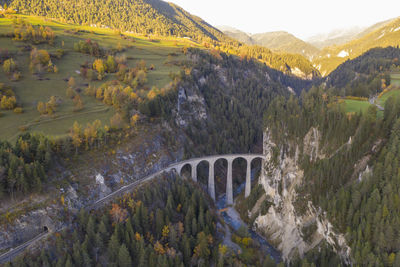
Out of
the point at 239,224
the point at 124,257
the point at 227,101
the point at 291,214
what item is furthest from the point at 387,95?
the point at 124,257

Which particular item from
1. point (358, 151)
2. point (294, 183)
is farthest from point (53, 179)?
point (358, 151)

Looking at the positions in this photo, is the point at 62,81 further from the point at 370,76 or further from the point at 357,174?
the point at 370,76

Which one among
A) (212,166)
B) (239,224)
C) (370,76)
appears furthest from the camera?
(370,76)

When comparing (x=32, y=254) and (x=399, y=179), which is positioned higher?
(x=399, y=179)

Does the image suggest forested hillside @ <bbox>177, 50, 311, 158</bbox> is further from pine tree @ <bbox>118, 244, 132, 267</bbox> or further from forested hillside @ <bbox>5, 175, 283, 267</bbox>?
pine tree @ <bbox>118, 244, 132, 267</bbox>

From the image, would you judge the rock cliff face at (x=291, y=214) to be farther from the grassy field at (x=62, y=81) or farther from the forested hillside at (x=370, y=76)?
the grassy field at (x=62, y=81)

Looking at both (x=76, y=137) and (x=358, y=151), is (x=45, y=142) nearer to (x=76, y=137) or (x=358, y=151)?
(x=76, y=137)

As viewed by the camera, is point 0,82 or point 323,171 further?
point 0,82
